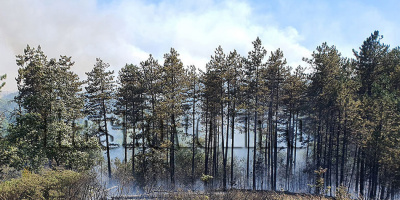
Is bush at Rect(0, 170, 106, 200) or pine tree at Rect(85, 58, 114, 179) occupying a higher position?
pine tree at Rect(85, 58, 114, 179)

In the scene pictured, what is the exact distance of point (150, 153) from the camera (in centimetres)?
2247

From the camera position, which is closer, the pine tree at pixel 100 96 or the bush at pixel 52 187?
the bush at pixel 52 187

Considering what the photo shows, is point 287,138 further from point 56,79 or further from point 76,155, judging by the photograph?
point 56,79

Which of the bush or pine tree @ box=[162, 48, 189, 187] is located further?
pine tree @ box=[162, 48, 189, 187]

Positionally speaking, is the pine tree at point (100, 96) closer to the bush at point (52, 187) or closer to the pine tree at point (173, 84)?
the pine tree at point (173, 84)

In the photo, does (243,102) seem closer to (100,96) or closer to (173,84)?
(173,84)

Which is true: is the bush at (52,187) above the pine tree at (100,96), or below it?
below

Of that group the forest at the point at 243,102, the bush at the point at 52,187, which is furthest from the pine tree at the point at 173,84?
the bush at the point at 52,187

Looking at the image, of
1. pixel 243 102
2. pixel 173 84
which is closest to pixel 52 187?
pixel 173 84

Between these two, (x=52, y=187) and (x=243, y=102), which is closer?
(x=52, y=187)

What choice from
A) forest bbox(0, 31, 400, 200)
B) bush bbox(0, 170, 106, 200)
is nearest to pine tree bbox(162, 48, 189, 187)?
forest bbox(0, 31, 400, 200)

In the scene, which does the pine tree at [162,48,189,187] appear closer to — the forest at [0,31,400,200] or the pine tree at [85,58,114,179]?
the forest at [0,31,400,200]

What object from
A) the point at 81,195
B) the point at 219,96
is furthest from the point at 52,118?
the point at 219,96

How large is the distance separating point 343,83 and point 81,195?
75.3ft
